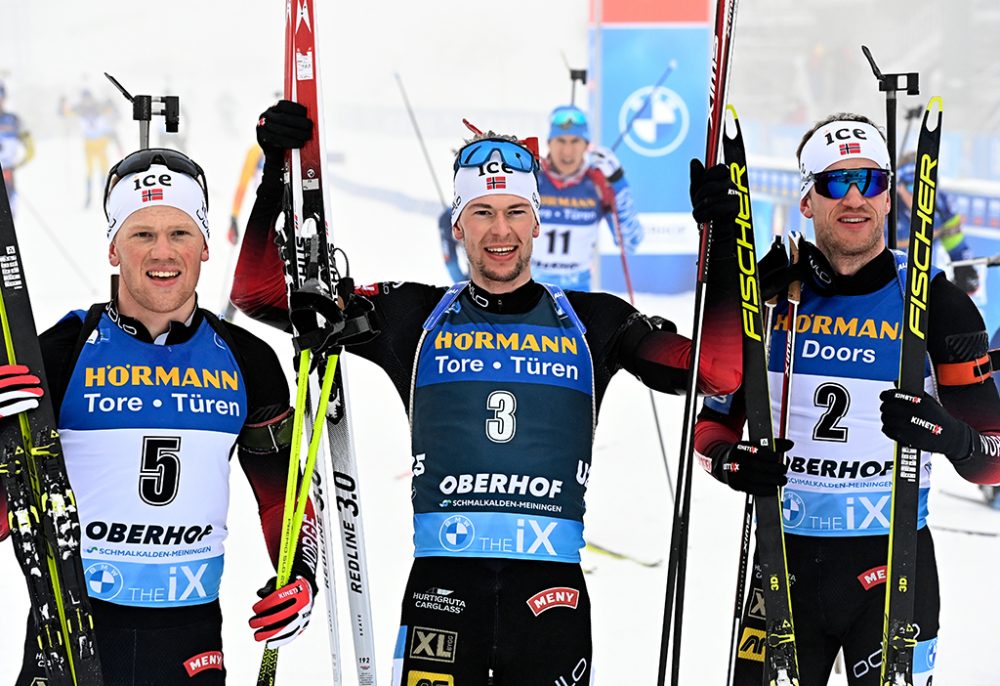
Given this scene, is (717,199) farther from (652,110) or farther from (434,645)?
(652,110)

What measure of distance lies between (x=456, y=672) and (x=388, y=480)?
4.36m

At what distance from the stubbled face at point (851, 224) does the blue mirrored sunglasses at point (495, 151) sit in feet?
2.39

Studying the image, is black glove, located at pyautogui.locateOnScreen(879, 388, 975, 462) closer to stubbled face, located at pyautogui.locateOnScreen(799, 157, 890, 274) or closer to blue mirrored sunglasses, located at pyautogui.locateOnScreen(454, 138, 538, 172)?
stubbled face, located at pyautogui.locateOnScreen(799, 157, 890, 274)

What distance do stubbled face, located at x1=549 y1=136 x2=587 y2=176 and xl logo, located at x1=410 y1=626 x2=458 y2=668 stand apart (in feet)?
17.2

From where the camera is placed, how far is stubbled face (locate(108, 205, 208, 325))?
2.50 metres

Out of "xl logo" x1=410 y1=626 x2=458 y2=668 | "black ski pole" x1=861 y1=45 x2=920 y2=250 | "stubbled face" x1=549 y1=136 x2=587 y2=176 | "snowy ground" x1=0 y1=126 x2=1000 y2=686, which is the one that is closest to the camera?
"xl logo" x1=410 y1=626 x2=458 y2=668

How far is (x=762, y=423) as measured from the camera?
274 centimetres

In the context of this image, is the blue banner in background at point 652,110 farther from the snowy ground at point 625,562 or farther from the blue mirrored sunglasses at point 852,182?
the blue mirrored sunglasses at point 852,182

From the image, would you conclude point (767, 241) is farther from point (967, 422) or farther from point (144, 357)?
point (144, 357)

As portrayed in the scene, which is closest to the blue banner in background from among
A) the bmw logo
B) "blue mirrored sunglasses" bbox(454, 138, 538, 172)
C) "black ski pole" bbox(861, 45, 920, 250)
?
"black ski pole" bbox(861, 45, 920, 250)

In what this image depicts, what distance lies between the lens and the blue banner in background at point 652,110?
43.2 ft

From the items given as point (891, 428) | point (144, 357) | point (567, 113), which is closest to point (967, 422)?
point (891, 428)

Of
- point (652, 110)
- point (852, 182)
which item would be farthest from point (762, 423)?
point (652, 110)

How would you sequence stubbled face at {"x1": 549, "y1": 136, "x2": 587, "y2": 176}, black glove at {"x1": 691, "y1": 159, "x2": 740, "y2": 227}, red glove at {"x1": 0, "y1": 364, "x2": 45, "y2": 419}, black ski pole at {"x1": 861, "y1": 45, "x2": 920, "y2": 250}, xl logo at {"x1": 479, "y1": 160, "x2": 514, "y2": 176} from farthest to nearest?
stubbled face at {"x1": 549, "y1": 136, "x2": 587, "y2": 176} → black ski pole at {"x1": 861, "y1": 45, "x2": 920, "y2": 250} → xl logo at {"x1": 479, "y1": 160, "x2": 514, "y2": 176} → black glove at {"x1": 691, "y1": 159, "x2": 740, "y2": 227} → red glove at {"x1": 0, "y1": 364, "x2": 45, "y2": 419}
